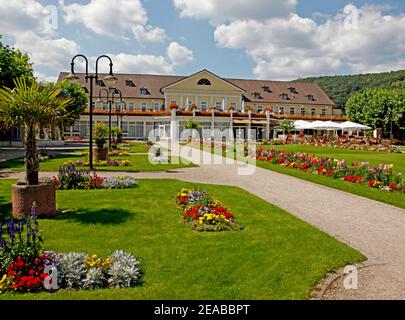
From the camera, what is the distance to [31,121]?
838 cm

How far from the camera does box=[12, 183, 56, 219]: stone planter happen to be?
8.23 m

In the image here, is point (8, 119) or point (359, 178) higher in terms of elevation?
point (8, 119)

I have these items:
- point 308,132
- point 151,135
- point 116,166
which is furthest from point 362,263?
point 308,132

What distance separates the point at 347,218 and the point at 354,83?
4430 inches

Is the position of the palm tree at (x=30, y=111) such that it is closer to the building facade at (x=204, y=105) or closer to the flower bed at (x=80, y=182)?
the flower bed at (x=80, y=182)

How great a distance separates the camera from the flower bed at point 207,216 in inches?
318

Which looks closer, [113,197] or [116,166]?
[113,197]

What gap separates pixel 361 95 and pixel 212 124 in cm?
2628

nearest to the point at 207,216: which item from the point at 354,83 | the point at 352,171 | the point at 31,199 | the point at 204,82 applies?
the point at 31,199

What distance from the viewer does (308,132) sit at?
6488 centimetres

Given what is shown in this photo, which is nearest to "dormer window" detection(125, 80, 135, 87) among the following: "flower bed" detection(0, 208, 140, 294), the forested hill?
the forested hill
